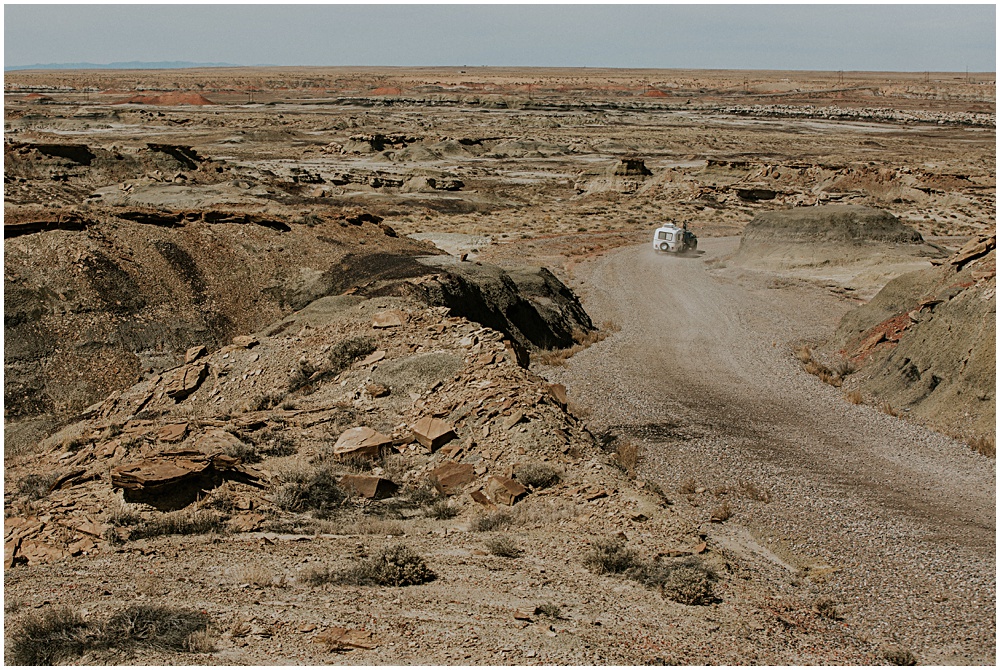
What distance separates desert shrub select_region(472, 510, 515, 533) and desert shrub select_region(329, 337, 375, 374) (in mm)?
6781

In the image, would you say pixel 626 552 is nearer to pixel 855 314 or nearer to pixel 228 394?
pixel 228 394

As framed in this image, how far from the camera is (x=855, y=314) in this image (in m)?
26.0

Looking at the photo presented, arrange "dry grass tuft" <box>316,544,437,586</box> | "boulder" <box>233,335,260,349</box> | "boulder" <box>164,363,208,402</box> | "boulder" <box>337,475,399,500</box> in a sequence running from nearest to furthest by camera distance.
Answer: "dry grass tuft" <box>316,544,437,586</box> < "boulder" <box>337,475,399,500</box> < "boulder" <box>164,363,208,402</box> < "boulder" <box>233,335,260,349</box>

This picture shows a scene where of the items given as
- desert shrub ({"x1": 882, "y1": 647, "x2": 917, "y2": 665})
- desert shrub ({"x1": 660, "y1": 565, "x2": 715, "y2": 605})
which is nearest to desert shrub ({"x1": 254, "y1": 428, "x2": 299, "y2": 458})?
desert shrub ({"x1": 660, "y1": 565, "x2": 715, "y2": 605})

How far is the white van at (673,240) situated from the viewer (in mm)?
42188

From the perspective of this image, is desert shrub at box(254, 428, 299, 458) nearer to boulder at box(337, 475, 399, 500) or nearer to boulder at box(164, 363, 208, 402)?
boulder at box(337, 475, 399, 500)

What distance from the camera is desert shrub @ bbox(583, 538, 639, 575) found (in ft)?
34.0

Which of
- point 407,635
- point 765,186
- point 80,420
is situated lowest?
point 80,420

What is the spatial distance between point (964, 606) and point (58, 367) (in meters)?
18.7

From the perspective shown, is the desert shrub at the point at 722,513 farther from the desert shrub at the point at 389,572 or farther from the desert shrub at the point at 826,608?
the desert shrub at the point at 389,572

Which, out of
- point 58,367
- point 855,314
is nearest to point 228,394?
point 58,367

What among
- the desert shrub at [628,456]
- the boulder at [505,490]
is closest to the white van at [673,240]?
the desert shrub at [628,456]

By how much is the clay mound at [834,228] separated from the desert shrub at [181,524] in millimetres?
34992

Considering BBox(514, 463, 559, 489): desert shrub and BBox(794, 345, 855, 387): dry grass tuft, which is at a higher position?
BBox(514, 463, 559, 489): desert shrub
